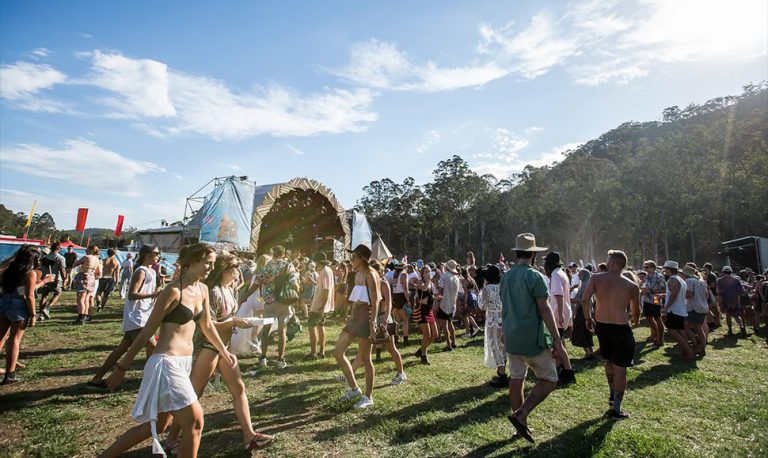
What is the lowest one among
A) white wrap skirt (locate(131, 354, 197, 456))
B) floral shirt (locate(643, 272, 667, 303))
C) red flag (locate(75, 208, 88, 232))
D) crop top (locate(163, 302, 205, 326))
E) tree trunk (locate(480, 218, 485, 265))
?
white wrap skirt (locate(131, 354, 197, 456))

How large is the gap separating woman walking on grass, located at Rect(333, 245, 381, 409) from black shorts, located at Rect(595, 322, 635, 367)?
281cm

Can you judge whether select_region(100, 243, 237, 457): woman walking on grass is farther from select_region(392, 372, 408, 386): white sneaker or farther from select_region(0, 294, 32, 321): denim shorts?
select_region(0, 294, 32, 321): denim shorts

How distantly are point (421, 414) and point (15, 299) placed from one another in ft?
18.6

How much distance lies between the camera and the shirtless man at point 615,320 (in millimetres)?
4512

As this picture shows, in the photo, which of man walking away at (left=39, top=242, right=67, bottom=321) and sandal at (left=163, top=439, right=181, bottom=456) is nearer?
sandal at (left=163, top=439, right=181, bottom=456)

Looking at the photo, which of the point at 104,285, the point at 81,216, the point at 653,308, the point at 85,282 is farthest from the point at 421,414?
the point at 81,216

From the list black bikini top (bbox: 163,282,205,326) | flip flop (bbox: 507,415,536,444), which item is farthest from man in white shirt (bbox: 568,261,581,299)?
black bikini top (bbox: 163,282,205,326)

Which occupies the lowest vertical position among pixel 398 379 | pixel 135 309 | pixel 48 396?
pixel 48 396

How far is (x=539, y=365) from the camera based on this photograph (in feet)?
12.4

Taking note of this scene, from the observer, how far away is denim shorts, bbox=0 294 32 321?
16.6ft

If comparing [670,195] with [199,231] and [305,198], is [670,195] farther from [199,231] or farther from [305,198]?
[199,231]

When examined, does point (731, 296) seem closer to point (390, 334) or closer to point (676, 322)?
point (676, 322)

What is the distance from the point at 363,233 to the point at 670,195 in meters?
30.1

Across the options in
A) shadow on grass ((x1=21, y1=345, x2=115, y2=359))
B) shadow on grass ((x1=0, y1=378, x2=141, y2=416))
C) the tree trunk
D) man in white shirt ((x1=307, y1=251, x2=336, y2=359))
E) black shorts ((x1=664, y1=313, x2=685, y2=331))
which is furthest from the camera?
the tree trunk
